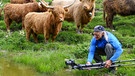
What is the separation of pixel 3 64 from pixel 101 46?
313 cm

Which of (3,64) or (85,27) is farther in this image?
(85,27)

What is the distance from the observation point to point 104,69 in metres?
7.92

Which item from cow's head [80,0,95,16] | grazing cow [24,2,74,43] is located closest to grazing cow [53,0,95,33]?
cow's head [80,0,95,16]

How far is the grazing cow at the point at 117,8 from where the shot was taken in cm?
1300

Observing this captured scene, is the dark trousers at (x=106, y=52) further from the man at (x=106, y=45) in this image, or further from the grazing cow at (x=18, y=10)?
the grazing cow at (x=18, y=10)

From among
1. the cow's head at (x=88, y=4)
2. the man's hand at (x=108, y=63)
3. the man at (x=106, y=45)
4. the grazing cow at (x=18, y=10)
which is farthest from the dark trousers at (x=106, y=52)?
the grazing cow at (x=18, y=10)

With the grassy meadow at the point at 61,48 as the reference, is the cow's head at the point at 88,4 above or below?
above

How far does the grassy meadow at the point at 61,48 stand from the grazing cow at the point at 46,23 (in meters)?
0.34

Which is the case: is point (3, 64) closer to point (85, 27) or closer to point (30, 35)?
point (30, 35)

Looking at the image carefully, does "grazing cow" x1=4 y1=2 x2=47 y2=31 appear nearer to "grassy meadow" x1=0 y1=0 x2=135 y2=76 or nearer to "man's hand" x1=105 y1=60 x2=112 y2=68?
"grassy meadow" x1=0 y1=0 x2=135 y2=76

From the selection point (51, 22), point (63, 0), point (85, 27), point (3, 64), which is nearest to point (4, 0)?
point (63, 0)

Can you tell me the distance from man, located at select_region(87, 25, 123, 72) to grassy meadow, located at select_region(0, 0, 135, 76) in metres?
0.50

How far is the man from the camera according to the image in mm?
7328

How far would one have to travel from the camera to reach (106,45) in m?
7.53
